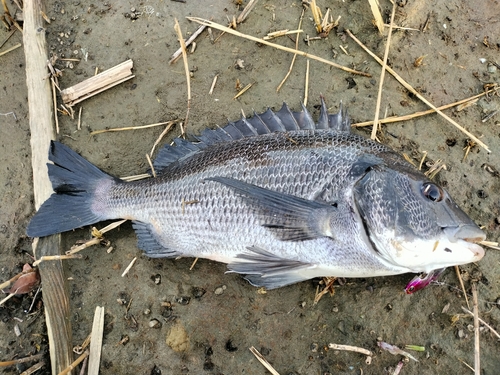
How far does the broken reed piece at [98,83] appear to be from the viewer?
349 cm

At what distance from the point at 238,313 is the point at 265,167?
1.25m

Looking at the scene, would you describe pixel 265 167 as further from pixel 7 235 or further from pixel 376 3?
pixel 7 235

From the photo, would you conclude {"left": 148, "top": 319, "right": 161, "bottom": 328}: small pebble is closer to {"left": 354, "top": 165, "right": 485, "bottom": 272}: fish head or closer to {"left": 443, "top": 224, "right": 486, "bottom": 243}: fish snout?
{"left": 354, "top": 165, "right": 485, "bottom": 272}: fish head

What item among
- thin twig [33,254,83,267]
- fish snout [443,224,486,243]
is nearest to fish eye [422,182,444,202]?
fish snout [443,224,486,243]

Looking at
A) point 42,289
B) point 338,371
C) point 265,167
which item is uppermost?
point 265,167

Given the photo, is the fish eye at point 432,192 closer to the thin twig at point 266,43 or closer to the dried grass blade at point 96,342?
the thin twig at point 266,43

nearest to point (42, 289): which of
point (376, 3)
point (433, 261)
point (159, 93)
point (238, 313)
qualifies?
point (238, 313)

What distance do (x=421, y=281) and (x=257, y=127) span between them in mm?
1726

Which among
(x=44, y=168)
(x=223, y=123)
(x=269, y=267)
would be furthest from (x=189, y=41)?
(x=269, y=267)

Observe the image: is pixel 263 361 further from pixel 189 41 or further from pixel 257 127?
pixel 189 41

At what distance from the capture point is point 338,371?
301 cm

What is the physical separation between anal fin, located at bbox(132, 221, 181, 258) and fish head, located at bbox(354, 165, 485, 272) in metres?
1.51

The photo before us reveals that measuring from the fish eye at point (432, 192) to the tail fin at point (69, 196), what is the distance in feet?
7.72

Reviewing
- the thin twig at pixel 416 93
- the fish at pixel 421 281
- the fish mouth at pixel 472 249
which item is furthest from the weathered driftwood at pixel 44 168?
the fish mouth at pixel 472 249
